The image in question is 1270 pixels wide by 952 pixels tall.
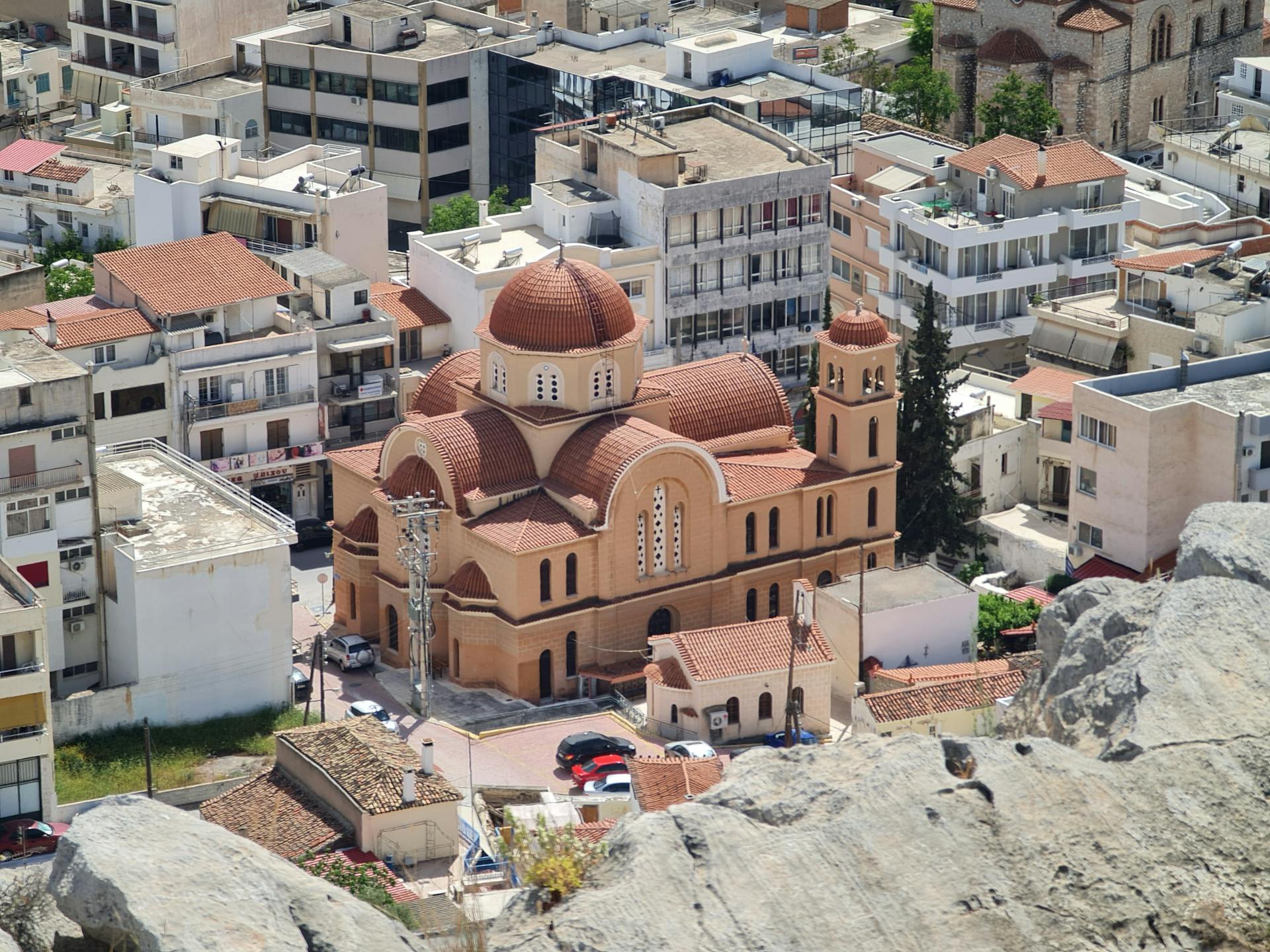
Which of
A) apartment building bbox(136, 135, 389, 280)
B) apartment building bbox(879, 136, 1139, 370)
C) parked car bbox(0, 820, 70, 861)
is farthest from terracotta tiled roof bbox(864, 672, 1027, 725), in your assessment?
apartment building bbox(136, 135, 389, 280)

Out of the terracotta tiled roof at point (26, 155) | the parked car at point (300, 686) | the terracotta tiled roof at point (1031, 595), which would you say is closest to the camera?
the parked car at point (300, 686)

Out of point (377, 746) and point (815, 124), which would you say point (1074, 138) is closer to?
point (815, 124)

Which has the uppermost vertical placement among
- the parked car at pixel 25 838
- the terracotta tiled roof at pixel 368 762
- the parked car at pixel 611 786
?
the terracotta tiled roof at pixel 368 762

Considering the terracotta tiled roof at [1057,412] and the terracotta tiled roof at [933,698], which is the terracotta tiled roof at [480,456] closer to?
the terracotta tiled roof at [933,698]

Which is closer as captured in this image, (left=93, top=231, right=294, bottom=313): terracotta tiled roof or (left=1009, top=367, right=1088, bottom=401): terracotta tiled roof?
(left=93, top=231, right=294, bottom=313): terracotta tiled roof

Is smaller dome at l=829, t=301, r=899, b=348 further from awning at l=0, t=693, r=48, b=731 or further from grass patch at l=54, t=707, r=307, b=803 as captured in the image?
awning at l=0, t=693, r=48, b=731

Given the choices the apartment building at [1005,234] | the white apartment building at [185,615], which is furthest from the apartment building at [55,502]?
the apartment building at [1005,234]

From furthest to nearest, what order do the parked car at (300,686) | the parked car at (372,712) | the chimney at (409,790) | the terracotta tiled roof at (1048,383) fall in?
the terracotta tiled roof at (1048,383) → the parked car at (300,686) → the parked car at (372,712) → the chimney at (409,790)
